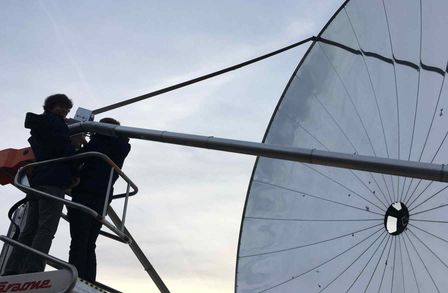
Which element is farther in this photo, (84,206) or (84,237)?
(84,237)

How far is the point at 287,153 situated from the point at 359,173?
3596 mm

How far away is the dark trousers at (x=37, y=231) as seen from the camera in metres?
6.20

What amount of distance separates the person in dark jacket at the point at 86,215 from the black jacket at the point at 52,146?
0.28m

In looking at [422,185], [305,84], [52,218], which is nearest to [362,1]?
[305,84]

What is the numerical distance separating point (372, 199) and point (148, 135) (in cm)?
380

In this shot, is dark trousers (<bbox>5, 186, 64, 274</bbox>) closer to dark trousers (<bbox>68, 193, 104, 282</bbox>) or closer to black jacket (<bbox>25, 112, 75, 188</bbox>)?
black jacket (<bbox>25, 112, 75, 188</bbox>)

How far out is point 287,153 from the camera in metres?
6.46

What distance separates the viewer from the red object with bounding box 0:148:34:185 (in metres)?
7.70

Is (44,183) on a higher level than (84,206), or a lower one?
higher

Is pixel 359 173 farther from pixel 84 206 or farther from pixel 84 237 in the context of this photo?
pixel 84 206

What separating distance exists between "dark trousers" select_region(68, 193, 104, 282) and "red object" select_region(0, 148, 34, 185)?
1100mm

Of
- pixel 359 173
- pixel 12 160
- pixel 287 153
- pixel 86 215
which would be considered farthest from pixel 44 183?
pixel 359 173

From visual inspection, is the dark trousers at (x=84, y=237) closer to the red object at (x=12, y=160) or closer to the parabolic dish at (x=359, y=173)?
the red object at (x=12, y=160)

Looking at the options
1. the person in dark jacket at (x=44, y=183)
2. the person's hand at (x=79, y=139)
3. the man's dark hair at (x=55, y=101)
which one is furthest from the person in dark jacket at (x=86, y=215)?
the man's dark hair at (x=55, y=101)
